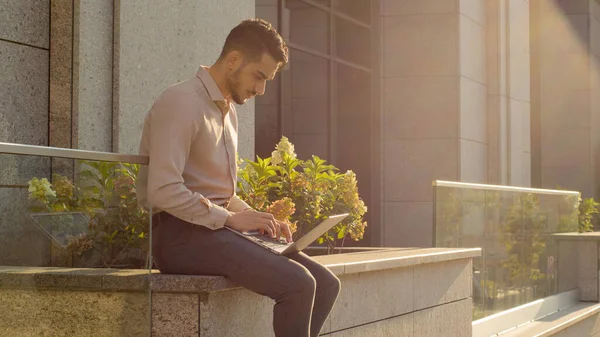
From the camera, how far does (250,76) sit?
5336 mm

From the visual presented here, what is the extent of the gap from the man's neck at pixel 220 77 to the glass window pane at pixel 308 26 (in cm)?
890

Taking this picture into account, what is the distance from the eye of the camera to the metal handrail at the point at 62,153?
450cm

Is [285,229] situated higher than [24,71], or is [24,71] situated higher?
[24,71]

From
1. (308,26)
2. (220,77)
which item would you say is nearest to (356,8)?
(308,26)

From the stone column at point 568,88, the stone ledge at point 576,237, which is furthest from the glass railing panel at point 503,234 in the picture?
the stone column at point 568,88

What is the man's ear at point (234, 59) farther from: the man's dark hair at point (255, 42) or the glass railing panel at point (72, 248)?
the glass railing panel at point (72, 248)

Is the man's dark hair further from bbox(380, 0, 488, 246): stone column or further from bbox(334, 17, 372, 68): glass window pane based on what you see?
bbox(380, 0, 488, 246): stone column

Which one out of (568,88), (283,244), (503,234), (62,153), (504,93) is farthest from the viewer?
(568,88)

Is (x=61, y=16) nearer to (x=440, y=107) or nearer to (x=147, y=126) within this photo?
(x=147, y=126)

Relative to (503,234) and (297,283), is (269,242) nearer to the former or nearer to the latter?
(297,283)

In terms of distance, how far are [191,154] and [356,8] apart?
424 inches

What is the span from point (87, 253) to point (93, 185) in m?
0.33

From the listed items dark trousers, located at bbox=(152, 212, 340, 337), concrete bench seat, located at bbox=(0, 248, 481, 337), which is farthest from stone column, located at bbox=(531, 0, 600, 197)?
dark trousers, located at bbox=(152, 212, 340, 337)

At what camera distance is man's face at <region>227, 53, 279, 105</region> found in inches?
209
